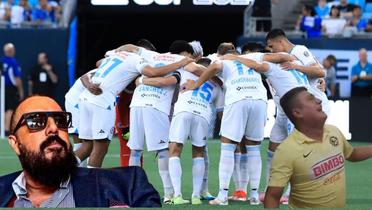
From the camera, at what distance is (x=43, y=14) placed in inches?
909

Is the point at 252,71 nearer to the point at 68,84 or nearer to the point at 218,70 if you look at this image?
the point at 218,70

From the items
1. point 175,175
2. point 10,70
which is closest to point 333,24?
point 10,70

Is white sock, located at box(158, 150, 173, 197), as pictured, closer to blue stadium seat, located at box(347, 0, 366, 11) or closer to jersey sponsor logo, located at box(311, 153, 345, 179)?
jersey sponsor logo, located at box(311, 153, 345, 179)

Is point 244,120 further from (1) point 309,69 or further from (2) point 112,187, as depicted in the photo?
(2) point 112,187

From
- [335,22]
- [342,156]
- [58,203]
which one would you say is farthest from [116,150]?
[58,203]

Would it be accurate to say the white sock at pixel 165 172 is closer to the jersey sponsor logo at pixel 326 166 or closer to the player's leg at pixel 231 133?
the player's leg at pixel 231 133

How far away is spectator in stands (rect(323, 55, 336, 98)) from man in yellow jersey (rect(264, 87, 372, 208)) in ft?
48.4

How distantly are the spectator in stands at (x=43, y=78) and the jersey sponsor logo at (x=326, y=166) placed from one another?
52.8ft

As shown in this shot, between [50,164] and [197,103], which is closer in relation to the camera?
[50,164]

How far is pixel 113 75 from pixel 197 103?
112 centimetres

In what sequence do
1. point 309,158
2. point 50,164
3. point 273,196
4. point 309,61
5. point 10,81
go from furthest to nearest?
point 10,81, point 309,61, point 309,158, point 273,196, point 50,164

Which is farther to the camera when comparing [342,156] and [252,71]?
[252,71]

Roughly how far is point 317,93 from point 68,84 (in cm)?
1171

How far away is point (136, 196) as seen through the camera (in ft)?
14.9
